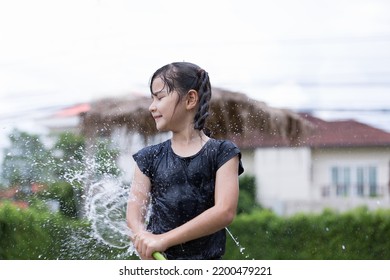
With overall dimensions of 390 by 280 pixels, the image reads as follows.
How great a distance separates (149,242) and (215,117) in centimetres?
60

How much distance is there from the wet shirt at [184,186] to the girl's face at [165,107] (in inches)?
1.5

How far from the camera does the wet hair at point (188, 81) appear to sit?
4.60 feet

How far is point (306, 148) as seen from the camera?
2.68 metres

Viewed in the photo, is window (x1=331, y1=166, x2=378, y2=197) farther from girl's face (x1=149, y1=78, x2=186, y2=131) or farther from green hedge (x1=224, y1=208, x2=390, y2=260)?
girl's face (x1=149, y1=78, x2=186, y2=131)

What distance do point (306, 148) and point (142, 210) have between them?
1347mm

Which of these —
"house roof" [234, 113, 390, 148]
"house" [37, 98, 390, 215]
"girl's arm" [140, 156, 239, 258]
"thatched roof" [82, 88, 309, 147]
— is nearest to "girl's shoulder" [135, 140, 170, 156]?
"girl's arm" [140, 156, 239, 258]

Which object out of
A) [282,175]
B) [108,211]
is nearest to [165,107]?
[108,211]

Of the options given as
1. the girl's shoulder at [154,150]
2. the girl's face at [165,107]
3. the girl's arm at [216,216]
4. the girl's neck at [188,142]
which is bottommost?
the girl's arm at [216,216]

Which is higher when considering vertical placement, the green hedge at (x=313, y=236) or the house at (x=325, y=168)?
the house at (x=325, y=168)

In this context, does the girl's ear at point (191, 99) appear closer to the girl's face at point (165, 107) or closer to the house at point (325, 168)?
the girl's face at point (165, 107)

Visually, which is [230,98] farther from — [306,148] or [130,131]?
[306,148]

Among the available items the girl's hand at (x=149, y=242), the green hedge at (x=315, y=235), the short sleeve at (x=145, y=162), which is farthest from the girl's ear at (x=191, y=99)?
the green hedge at (x=315, y=235)

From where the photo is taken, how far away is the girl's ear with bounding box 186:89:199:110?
55.4 inches
